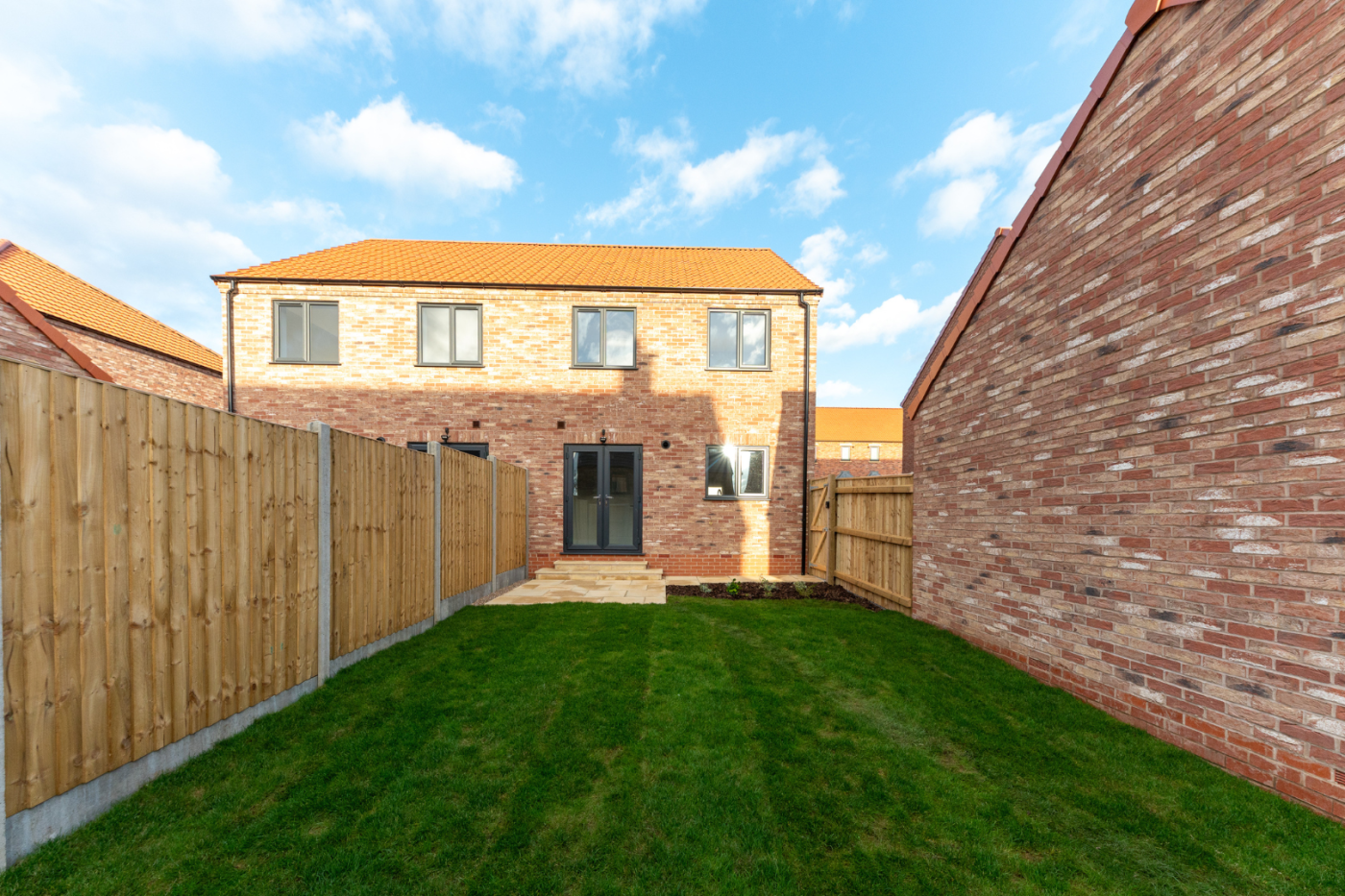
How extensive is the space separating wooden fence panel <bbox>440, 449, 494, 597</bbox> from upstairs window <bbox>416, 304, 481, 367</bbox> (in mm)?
3813

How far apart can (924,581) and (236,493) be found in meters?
7.24

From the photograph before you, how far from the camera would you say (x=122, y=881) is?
205 centimetres

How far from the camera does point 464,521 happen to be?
23.8ft

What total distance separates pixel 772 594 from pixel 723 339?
5643 mm

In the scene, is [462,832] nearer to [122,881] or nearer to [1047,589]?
[122,881]

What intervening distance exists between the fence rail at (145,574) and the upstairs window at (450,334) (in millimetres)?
6692

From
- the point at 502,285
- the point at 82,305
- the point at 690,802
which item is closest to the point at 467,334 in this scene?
the point at 502,285

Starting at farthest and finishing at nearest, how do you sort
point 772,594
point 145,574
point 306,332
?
point 306,332, point 772,594, point 145,574

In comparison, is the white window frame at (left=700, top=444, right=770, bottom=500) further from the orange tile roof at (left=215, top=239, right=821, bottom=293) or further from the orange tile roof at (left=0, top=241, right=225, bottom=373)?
the orange tile roof at (left=0, top=241, right=225, bottom=373)

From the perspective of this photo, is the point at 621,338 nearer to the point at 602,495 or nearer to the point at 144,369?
the point at 602,495

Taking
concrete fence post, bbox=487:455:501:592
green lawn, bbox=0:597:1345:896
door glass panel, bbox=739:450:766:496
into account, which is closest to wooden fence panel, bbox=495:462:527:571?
concrete fence post, bbox=487:455:501:592

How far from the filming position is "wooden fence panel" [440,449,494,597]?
6680 millimetres

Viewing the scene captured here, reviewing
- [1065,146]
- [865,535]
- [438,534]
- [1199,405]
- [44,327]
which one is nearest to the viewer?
[1199,405]

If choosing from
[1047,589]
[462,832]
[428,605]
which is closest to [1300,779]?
[1047,589]
